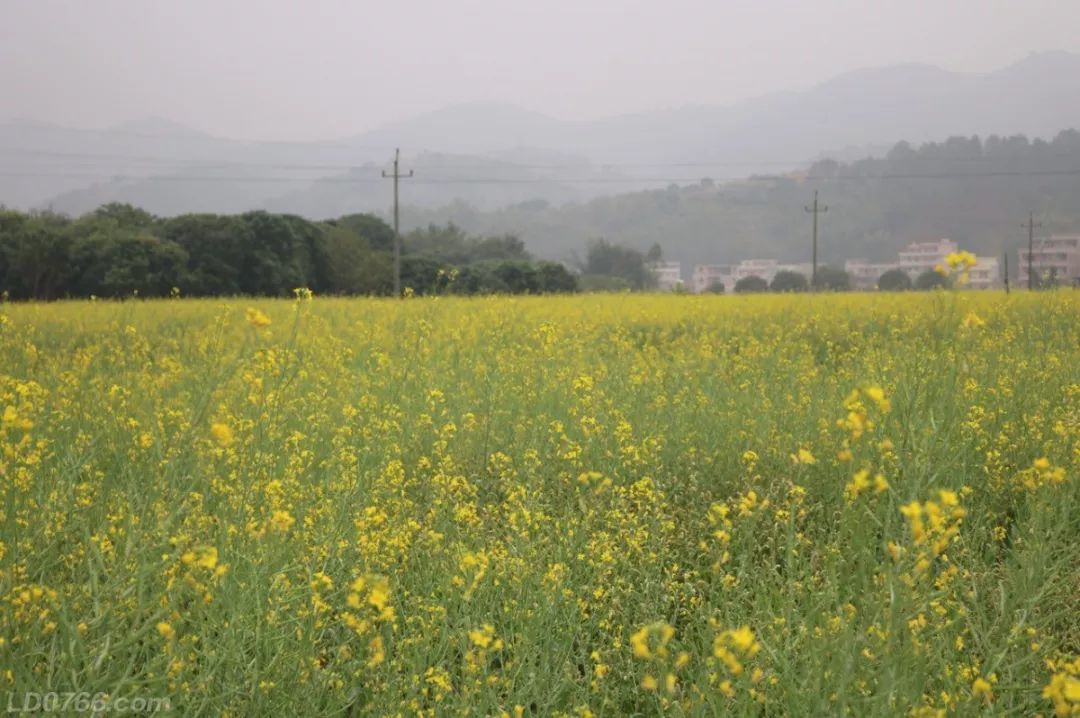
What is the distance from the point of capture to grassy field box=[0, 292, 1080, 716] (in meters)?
2.14

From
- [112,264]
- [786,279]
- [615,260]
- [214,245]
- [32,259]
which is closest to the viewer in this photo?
[32,259]

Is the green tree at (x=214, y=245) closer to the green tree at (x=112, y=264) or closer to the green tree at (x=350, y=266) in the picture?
the green tree at (x=112, y=264)

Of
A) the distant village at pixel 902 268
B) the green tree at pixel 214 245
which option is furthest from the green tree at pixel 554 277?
the green tree at pixel 214 245

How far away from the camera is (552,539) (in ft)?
12.1

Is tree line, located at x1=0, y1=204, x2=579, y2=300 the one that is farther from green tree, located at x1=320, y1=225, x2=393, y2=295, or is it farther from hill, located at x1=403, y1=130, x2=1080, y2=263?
hill, located at x1=403, y1=130, x2=1080, y2=263

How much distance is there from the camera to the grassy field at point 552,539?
2.14m

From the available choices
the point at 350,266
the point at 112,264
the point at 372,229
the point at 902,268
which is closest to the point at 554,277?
the point at 350,266

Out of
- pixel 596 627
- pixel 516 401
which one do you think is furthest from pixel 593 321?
pixel 596 627

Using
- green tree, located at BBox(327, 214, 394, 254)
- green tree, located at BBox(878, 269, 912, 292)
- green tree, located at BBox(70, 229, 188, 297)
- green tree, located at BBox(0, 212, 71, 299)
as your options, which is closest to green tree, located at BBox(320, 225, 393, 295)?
green tree, located at BBox(327, 214, 394, 254)

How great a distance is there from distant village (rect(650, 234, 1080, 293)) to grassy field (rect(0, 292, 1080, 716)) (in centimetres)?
117

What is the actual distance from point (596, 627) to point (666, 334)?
360 inches

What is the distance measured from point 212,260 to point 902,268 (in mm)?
44108

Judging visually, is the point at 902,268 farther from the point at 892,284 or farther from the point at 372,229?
the point at 372,229

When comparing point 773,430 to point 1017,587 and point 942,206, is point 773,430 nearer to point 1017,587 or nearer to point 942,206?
point 1017,587
